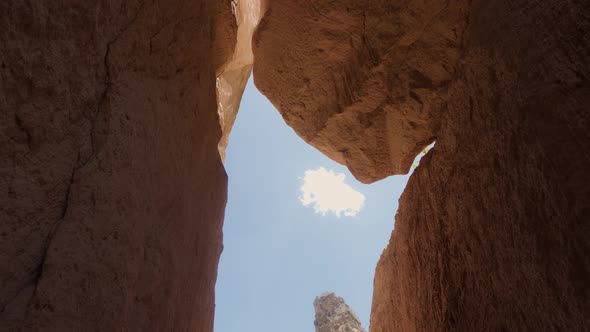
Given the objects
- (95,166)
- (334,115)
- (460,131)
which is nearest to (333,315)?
(334,115)

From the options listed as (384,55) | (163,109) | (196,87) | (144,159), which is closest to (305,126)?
(384,55)

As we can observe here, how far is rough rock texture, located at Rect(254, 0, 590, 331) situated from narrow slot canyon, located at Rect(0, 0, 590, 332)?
0.05 ft

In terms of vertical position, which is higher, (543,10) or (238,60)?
(238,60)

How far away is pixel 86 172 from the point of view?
2164 millimetres

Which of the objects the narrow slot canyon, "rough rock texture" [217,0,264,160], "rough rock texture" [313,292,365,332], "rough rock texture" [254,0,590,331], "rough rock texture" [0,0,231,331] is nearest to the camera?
"rough rock texture" [0,0,231,331]

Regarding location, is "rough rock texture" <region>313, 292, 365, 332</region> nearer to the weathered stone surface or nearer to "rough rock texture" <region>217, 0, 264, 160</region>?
"rough rock texture" <region>217, 0, 264, 160</region>

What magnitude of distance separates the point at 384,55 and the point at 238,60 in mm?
3267

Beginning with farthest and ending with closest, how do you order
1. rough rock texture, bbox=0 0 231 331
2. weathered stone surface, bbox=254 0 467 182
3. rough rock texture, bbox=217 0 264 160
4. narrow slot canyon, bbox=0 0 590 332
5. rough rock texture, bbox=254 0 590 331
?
rough rock texture, bbox=217 0 264 160
weathered stone surface, bbox=254 0 467 182
rough rock texture, bbox=254 0 590 331
narrow slot canyon, bbox=0 0 590 332
rough rock texture, bbox=0 0 231 331

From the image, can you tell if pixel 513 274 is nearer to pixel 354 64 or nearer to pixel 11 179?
pixel 11 179

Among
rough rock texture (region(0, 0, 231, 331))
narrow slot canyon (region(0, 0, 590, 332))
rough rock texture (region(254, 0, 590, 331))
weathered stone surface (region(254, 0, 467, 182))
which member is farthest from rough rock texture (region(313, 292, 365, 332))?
rough rock texture (region(0, 0, 231, 331))

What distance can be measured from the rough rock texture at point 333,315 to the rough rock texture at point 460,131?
12989mm

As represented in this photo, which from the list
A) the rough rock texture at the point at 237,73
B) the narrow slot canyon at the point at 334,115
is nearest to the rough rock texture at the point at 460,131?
the narrow slot canyon at the point at 334,115

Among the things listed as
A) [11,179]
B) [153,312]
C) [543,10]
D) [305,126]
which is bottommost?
[153,312]

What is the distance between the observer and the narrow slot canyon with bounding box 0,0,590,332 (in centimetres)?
189
